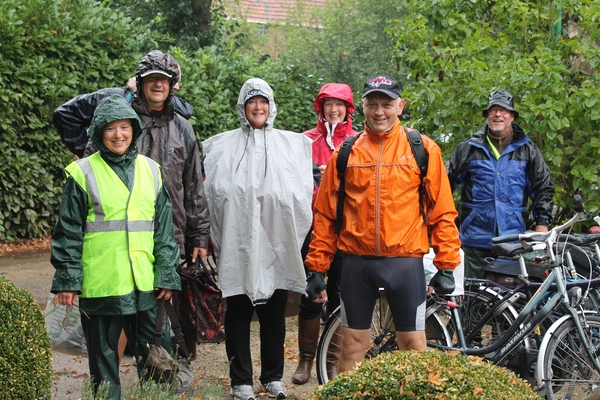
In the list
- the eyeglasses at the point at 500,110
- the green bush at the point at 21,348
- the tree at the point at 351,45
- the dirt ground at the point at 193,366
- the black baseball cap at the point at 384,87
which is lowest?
the dirt ground at the point at 193,366

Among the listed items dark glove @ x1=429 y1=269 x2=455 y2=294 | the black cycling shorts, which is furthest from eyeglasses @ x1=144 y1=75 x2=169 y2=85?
dark glove @ x1=429 y1=269 x2=455 y2=294

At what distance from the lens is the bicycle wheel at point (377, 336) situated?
5.60 m

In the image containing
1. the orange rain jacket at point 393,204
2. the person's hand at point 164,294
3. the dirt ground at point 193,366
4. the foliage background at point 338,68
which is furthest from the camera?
the foliage background at point 338,68

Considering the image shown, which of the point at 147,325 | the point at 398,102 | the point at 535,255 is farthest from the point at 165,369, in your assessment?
the point at 535,255

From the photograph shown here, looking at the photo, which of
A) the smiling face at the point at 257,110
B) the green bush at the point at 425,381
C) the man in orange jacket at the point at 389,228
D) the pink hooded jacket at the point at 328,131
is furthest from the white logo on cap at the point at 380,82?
the green bush at the point at 425,381

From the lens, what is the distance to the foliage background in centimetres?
715

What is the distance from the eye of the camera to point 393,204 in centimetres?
469

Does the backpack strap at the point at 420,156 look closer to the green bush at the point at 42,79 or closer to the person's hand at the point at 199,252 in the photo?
the person's hand at the point at 199,252

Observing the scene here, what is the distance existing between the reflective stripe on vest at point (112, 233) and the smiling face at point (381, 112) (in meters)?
1.38

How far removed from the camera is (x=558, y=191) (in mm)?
7508

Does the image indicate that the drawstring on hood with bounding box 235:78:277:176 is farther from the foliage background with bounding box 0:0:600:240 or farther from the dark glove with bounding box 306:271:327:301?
the foliage background with bounding box 0:0:600:240

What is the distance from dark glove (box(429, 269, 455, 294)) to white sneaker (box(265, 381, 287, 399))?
1.62 m

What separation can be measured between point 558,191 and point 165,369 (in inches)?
163

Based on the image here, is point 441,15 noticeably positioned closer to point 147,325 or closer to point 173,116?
point 173,116
